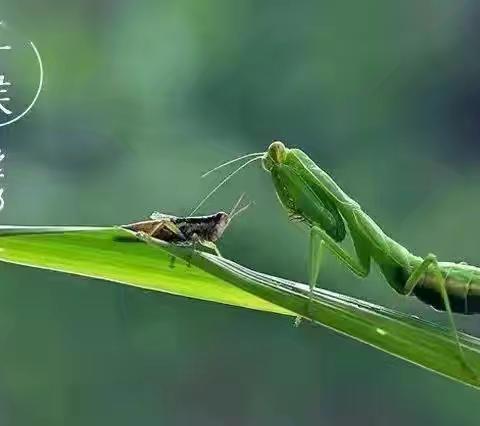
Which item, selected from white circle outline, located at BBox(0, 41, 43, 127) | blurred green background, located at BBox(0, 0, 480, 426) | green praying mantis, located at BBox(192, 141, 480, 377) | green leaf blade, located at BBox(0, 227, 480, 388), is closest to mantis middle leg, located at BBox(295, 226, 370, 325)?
green praying mantis, located at BBox(192, 141, 480, 377)

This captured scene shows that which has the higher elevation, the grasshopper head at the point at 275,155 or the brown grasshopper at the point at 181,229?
the grasshopper head at the point at 275,155

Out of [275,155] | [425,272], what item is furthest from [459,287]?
[275,155]

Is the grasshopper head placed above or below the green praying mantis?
above

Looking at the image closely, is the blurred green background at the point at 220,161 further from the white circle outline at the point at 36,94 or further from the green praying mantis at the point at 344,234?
the green praying mantis at the point at 344,234

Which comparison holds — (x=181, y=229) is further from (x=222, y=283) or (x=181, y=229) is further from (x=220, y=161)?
(x=220, y=161)

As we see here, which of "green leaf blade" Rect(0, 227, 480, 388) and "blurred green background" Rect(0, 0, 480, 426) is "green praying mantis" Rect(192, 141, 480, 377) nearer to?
"green leaf blade" Rect(0, 227, 480, 388)

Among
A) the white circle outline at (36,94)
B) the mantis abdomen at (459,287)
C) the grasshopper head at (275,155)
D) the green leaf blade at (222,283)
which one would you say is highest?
the white circle outline at (36,94)

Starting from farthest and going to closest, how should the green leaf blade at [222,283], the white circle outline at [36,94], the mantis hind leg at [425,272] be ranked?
the white circle outline at [36,94] → the mantis hind leg at [425,272] → the green leaf blade at [222,283]

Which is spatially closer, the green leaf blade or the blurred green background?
the green leaf blade

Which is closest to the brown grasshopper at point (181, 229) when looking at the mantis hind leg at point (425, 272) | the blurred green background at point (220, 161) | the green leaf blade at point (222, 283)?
the green leaf blade at point (222, 283)
